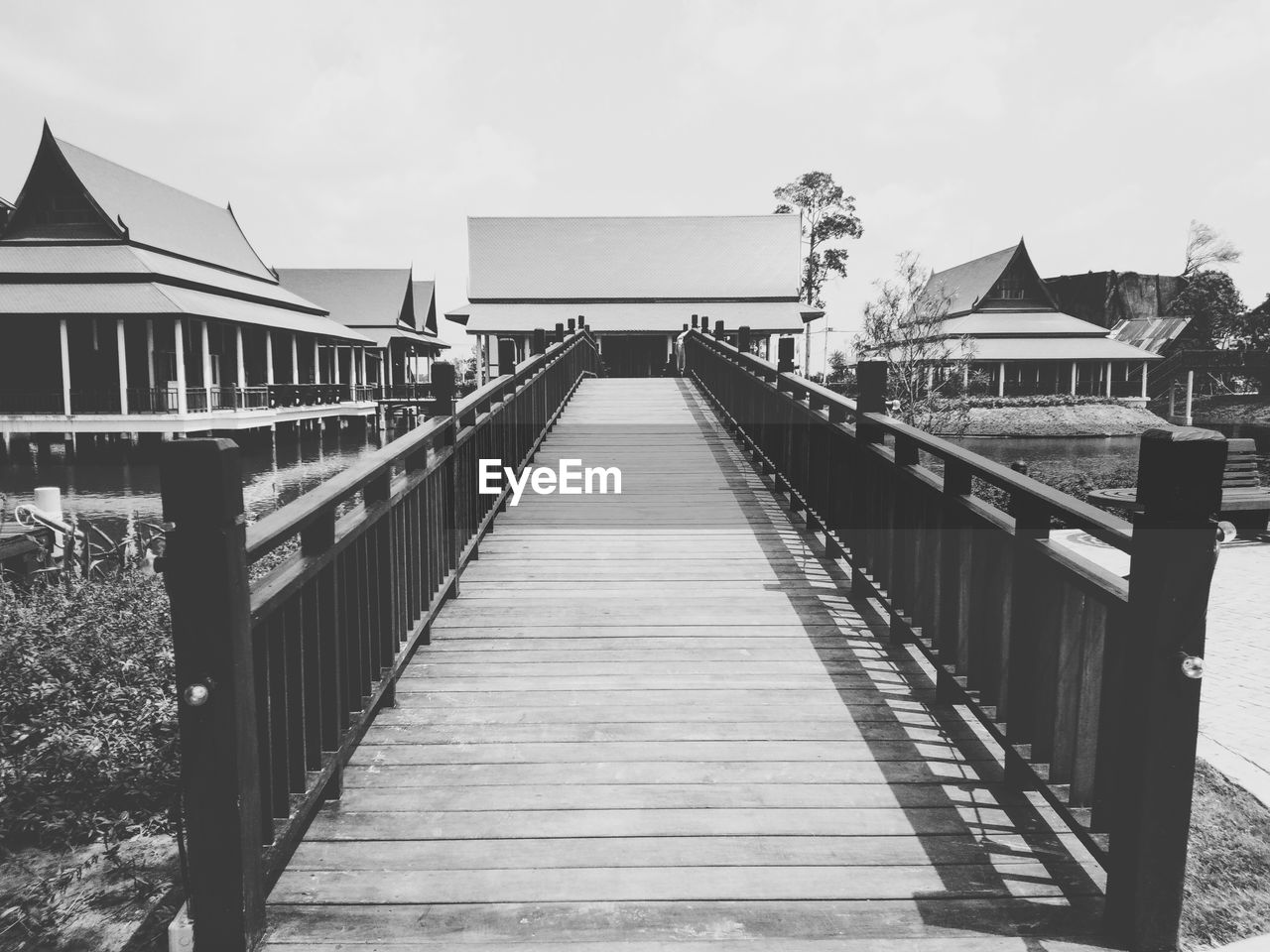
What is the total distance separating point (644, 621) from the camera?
4812 mm

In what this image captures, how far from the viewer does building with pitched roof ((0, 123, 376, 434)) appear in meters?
24.9

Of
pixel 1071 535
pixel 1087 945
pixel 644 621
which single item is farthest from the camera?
pixel 1071 535

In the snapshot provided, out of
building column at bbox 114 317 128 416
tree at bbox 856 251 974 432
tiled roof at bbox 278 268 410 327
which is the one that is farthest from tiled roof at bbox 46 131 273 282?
tree at bbox 856 251 974 432

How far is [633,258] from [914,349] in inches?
510

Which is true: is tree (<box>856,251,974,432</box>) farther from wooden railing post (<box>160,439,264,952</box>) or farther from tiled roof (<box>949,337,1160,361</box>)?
wooden railing post (<box>160,439,264,952</box>)

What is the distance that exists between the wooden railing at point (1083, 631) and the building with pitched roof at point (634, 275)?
102 feet

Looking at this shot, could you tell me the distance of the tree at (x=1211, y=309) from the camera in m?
54.6

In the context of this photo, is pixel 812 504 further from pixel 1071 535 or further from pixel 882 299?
pixel 882 299

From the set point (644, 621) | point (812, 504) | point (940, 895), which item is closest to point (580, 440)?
point (812, 504)

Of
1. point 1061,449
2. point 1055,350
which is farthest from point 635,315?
point 1055,350

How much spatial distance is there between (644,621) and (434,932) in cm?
252

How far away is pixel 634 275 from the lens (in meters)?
38.1

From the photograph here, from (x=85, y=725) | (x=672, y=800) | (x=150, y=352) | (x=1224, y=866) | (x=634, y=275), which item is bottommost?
(x=1224, y=866)

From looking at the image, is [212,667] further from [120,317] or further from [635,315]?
[635,315]
